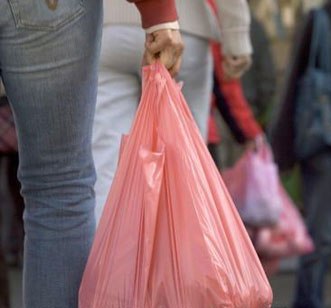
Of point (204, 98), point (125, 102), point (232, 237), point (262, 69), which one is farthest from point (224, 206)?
point (262, 69)

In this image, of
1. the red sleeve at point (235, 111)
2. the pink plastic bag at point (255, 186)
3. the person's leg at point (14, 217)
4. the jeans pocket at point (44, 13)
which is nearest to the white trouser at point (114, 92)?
the jeans pocket at point (44, 13)

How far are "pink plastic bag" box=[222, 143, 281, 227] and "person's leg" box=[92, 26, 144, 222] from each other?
7.71 ft

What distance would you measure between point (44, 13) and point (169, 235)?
60cm

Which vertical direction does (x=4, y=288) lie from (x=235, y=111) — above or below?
below

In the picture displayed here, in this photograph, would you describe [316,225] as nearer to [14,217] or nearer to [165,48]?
[14,217]

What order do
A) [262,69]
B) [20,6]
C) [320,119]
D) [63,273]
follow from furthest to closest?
[262,69] < [320,119] < [63,273] < [20,6]

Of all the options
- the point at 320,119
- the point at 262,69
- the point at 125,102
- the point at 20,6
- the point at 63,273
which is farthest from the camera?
the point at 262,69

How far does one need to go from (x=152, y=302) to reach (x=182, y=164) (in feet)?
1.14

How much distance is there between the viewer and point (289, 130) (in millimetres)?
6852

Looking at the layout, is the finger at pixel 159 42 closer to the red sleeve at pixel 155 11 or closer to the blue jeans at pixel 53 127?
the red sleeve at pixel 155 11

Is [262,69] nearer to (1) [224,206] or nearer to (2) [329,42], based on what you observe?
(2) [329,42]

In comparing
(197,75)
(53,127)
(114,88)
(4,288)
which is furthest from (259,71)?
(53,127)

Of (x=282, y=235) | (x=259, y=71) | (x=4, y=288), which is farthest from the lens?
(x=259, y=71)

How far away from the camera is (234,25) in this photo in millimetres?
5223
